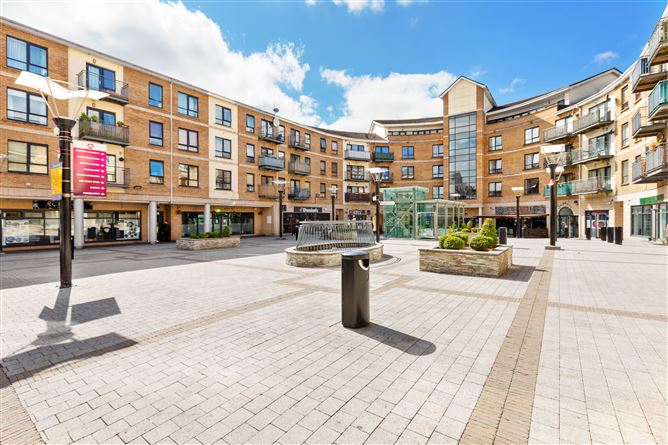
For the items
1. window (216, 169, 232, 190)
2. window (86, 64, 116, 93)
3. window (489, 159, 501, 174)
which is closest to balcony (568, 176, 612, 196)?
window (489, 159, 501, 174)

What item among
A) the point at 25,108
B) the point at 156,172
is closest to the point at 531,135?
the point at 156,172

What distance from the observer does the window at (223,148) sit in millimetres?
28125

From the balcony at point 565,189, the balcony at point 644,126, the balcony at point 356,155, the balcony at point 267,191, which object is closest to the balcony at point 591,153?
the balcony at point 565,189

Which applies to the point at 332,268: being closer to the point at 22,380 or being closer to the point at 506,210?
the point at 22,380

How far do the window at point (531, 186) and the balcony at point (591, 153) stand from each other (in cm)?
444

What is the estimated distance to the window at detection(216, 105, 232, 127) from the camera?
28.2 metres

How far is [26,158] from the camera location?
698 inches

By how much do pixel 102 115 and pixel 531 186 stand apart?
3946 cm

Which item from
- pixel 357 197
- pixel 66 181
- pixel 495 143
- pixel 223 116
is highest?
pixel 223 116

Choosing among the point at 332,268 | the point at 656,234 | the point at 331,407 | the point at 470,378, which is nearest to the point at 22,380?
the point at 331,407

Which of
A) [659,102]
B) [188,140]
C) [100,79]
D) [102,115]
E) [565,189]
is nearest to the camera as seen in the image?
[659,102]

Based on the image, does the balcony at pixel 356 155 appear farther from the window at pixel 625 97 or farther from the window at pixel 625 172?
the window at pixel 625 172

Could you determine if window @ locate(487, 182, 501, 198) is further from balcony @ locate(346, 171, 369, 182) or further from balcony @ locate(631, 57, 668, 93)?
balcony @ locate(631, 57, 668, 93)

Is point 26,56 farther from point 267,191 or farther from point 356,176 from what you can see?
point 356,176
